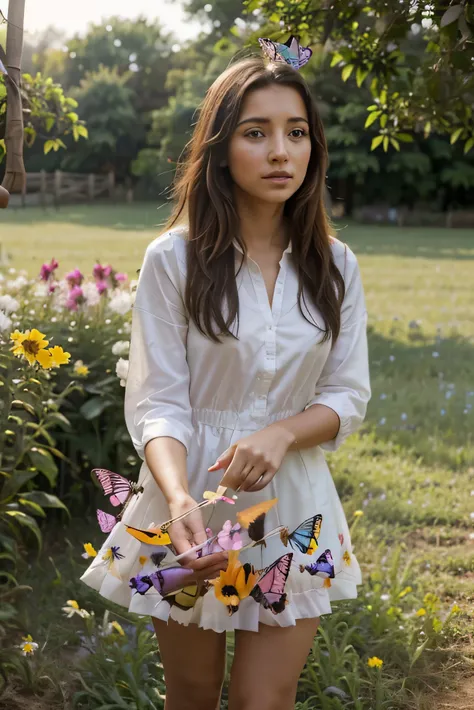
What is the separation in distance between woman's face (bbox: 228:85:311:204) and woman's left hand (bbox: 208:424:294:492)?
473 mm

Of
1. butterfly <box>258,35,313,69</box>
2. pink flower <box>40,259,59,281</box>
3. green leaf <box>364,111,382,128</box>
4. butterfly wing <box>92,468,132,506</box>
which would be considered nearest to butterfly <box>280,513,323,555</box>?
butterfly wing <box>92,468,132,506</box>

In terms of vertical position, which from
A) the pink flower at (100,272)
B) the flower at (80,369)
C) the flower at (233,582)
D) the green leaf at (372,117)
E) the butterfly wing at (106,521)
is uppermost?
the green leaf at (372,117)

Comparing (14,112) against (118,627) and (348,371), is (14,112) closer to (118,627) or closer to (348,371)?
(348,371)

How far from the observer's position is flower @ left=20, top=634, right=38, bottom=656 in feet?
8.56

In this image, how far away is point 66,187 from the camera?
37438 millimetres

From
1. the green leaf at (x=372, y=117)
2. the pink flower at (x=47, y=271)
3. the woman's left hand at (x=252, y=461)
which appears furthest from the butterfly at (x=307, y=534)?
the pink flower at (x=47, y=271)

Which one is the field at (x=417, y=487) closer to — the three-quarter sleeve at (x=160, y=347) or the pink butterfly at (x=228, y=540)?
the three-quarter sleeve at (x=160, y=347)

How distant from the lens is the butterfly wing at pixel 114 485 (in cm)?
177

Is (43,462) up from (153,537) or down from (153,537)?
down

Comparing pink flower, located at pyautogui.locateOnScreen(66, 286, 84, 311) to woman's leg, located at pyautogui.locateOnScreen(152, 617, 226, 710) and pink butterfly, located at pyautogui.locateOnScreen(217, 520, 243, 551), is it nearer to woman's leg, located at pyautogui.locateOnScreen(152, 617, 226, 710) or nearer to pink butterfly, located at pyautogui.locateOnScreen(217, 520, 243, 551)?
woman's leg, located at pyautogui.locateOnScreen(152, 617, 226, 710)

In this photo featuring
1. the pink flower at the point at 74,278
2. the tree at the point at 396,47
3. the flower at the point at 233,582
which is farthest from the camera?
the pink flower at the point at 74,278

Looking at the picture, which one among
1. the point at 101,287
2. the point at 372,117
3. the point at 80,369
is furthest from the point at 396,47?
the point at 101,287

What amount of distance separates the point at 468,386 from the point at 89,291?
3578mm

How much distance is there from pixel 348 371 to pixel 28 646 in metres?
1.29
